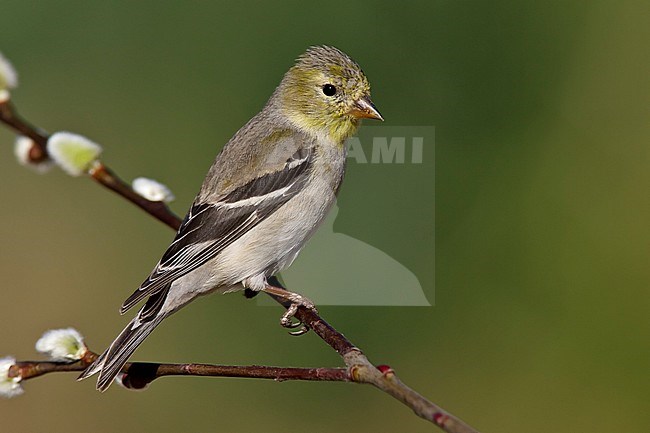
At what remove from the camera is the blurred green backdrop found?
3389 mm

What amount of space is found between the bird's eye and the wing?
25 centimetres

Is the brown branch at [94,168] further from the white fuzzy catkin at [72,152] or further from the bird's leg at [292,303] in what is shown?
the bird's leg at [292,303]

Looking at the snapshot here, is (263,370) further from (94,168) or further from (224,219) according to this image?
(224,219)

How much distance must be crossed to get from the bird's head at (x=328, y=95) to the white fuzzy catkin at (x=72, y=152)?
43.2 inches

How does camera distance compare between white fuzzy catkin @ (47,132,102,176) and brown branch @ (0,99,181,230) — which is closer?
brown branch @ (0,99,181,230)

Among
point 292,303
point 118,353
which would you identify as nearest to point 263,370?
point 118,353

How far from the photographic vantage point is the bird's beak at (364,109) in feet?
9.50

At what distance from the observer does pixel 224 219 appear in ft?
9.11

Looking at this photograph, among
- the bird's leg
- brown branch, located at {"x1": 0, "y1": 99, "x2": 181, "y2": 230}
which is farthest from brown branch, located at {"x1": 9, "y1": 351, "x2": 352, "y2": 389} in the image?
the bird's leg

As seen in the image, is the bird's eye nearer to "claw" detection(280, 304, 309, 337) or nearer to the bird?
the bird

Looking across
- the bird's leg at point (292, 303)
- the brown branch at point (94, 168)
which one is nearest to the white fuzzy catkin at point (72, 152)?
the brown branch at point (94, 168)

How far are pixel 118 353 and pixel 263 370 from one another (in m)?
0.68

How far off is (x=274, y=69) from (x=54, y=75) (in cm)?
101

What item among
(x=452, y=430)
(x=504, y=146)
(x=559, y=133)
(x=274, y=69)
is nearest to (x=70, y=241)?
(x=274, y=69)
